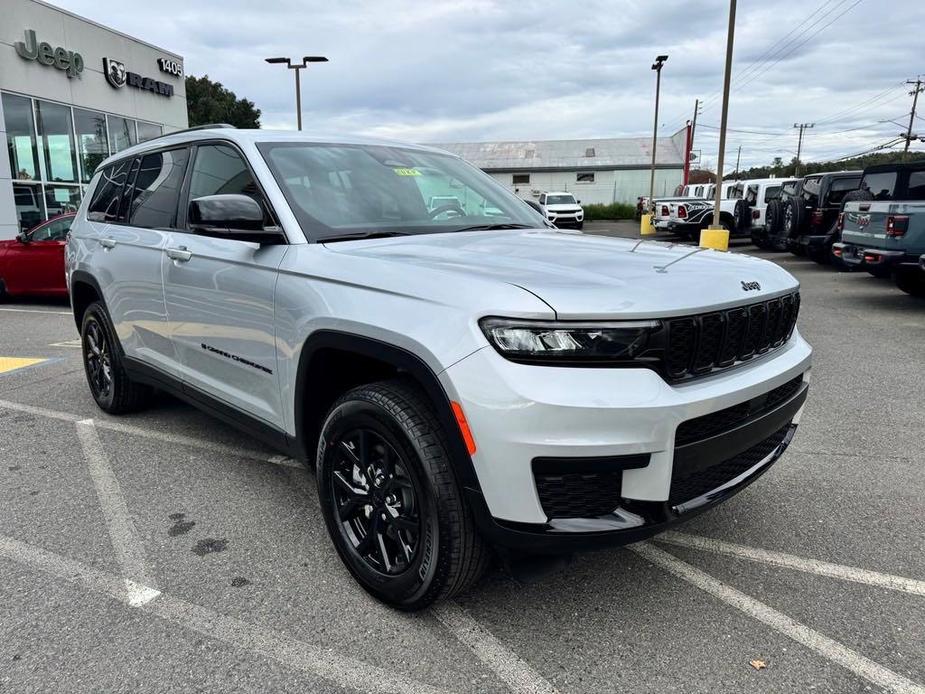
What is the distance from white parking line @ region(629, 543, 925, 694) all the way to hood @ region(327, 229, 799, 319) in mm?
1167

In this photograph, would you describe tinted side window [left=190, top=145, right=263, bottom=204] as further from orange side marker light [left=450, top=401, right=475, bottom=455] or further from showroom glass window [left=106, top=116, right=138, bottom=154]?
showroom glass window [left=106, top=116, right=138, bottom=154]

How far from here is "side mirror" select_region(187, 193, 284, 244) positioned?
2.86 meters

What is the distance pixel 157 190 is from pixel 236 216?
5.55ft

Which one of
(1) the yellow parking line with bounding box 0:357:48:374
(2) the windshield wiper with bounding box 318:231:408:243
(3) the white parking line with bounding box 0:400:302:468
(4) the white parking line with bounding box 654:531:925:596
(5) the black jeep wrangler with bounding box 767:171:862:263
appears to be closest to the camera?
(4) the white parking line with bounding box 654:531:925:596

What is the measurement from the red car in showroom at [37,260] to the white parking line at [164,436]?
6.43m

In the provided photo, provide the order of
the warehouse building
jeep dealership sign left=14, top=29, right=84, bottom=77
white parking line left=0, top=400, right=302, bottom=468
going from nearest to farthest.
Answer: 1. white parking line left=0, top=400, right=302, bottom=468
2. jeep dealership sign left=14, top=29, right=84, bottom=77
3. the warehouse building

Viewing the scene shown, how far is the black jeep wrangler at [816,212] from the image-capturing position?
48.1ft

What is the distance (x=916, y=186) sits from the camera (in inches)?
390

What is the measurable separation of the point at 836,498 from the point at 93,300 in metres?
5.06

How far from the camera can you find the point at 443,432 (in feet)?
7.48

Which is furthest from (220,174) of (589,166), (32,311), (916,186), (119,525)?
(589,166)

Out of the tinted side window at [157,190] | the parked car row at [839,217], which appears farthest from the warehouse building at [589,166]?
the tinted side window at [157,190]

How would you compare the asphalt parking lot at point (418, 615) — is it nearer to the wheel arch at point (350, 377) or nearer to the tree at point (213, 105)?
the wheel arch at point (350, 377)

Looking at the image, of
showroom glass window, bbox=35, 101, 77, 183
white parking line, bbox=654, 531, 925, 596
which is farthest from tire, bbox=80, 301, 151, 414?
showroom glass window, bbox=35, 101, 77, 183
